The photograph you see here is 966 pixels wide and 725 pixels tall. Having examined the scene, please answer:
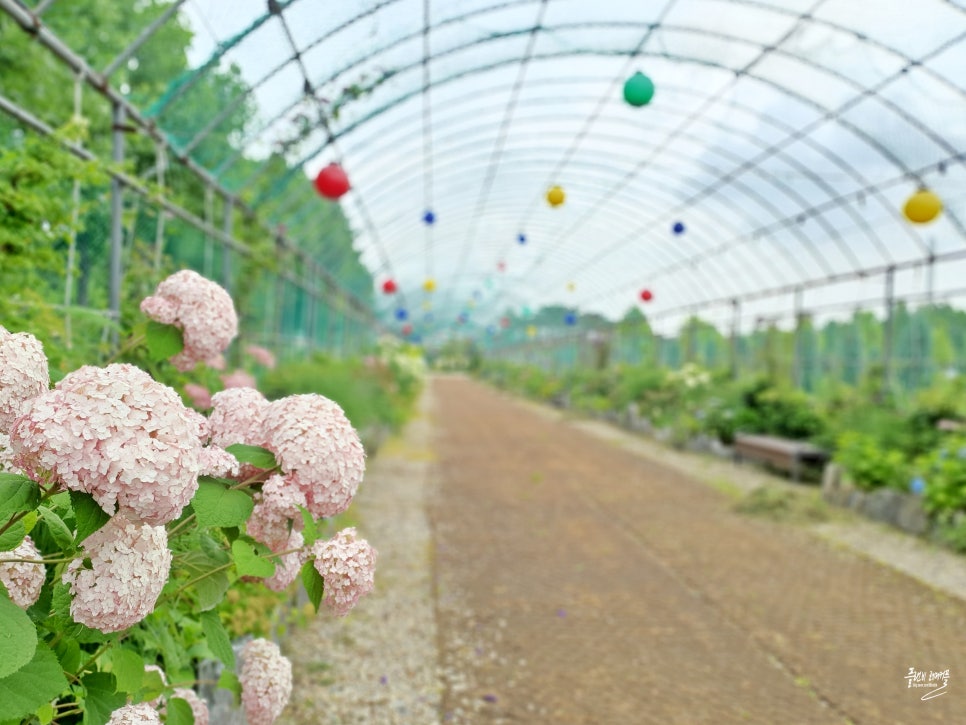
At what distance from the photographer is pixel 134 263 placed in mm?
4770

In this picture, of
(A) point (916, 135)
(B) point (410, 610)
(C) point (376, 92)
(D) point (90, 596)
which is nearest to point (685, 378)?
(A) point (916, 135)

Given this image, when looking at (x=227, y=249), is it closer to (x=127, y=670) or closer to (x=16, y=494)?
(x=127, y=670)

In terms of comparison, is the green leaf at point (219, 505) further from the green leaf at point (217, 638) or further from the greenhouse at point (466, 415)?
the green leaf at point (217, 638)

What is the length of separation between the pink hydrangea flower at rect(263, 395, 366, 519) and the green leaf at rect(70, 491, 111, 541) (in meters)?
0.30

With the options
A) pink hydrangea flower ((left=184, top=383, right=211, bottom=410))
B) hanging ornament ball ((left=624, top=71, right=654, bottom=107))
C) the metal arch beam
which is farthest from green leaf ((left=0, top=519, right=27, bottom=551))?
the metal arch beam

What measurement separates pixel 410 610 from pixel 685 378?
1120 centimetres

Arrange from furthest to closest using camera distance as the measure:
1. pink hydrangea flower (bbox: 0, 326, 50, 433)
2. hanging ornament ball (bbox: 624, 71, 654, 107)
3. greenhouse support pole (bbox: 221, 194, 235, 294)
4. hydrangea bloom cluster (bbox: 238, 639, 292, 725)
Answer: greenhouse support pole (bbox: 221, 194, 235, 294) → hanging ornament ball (bbox: 624, 71, 654, 107) → hydrangea bloom cluster (bbox: 238, 639, 292, 725) → pink hydrangea flower (bbox: 0, 326, 50, 433)

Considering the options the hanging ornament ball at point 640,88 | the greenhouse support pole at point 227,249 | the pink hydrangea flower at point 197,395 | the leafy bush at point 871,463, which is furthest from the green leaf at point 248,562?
the leafy bush at point 871,463

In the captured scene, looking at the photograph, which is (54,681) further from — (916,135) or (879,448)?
(916,135)

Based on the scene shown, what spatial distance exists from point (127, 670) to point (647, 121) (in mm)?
12021

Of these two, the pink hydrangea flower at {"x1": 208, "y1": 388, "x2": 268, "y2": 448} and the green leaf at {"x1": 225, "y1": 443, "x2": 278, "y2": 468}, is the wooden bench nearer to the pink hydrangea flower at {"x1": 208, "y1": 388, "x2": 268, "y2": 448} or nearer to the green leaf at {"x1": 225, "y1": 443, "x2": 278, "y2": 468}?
the pink hydrangea flower at {"x1": 208, "y1": 388, "x2": 268, "y2": 448}

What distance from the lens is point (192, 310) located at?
179 centimetres

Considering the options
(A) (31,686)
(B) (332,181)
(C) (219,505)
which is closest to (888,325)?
(B) (332,181)

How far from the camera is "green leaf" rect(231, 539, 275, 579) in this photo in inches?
47.5
